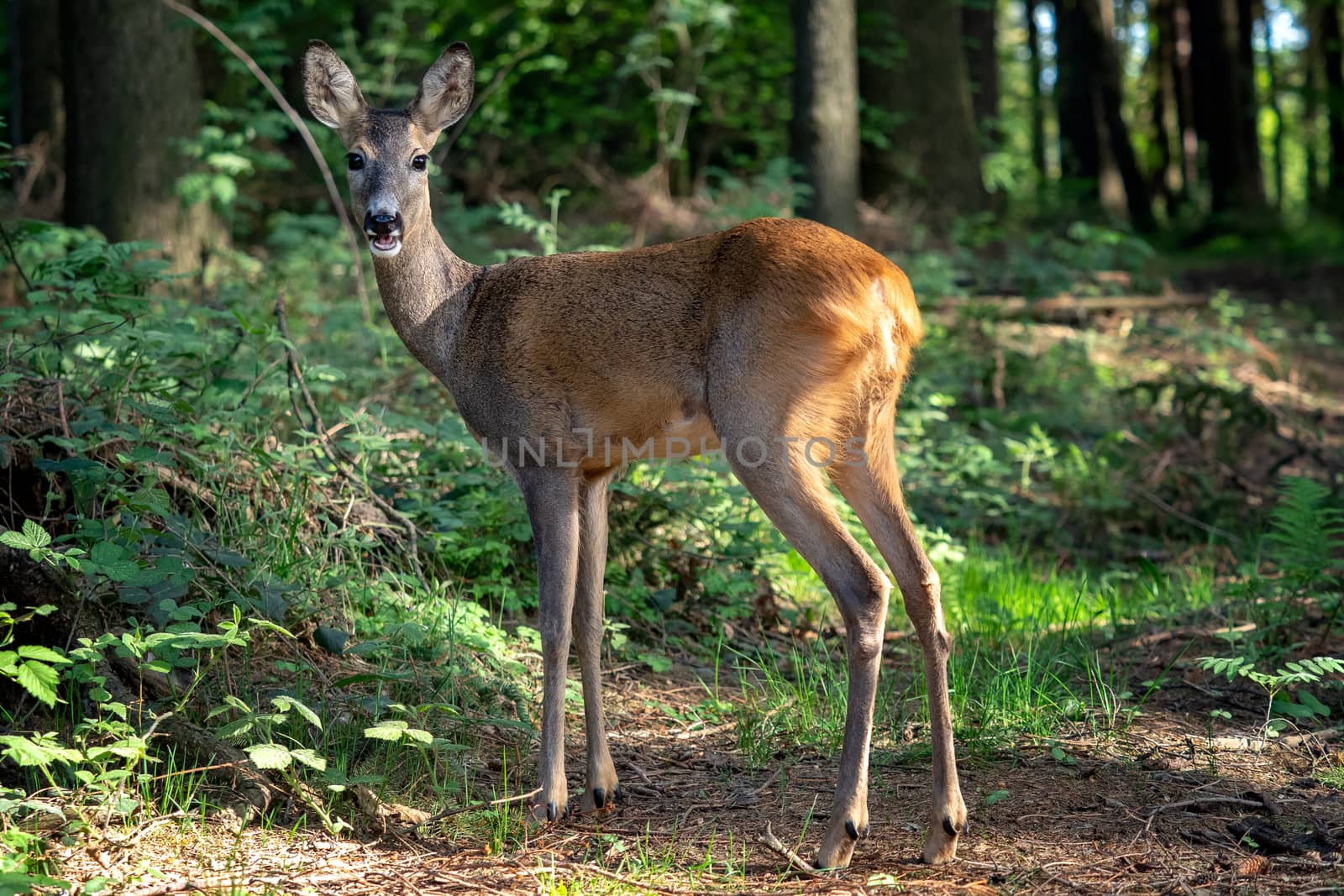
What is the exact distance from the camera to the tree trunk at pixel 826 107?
31.8 ft

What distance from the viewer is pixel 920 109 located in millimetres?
13266

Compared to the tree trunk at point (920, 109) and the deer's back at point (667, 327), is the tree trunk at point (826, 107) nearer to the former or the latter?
the tree trunk at point (920, 109)

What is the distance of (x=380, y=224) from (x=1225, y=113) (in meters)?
20.0

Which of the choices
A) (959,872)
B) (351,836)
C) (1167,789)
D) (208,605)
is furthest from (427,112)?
(1167,789)

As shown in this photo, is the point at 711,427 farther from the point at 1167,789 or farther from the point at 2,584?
the point at 2,584

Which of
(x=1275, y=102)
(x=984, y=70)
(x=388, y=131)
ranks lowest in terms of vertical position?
(x=388, y=131)

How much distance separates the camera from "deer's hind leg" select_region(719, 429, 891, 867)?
360cm

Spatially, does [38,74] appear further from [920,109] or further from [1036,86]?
[1036,86]

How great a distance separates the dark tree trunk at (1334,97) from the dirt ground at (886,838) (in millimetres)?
19579

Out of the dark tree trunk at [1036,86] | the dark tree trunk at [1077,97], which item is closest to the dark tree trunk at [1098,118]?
the dark tree trunk at [1077,97]

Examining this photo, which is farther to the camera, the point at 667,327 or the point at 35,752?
the point at 667,327

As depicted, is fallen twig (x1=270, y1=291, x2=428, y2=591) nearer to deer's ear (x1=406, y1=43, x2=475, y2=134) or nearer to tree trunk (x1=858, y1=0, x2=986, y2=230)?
deer's ear (x1=406, y1=43, x2=475, y2=134)

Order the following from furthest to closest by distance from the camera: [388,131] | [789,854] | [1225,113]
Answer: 1. [1225,113]
2. [388,131]
3. [789,854]


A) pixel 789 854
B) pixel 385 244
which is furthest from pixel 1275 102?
pixel 789 854
